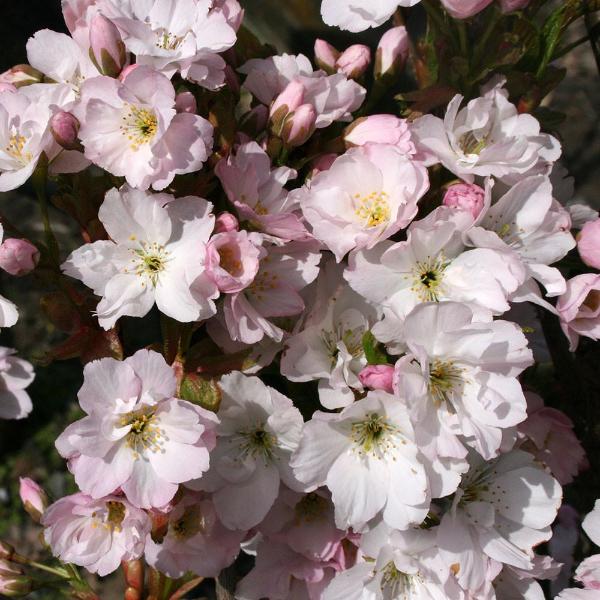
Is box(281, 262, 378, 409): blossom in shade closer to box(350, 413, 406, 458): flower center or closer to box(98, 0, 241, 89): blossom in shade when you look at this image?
box(350, 413, 406, 458): flower center

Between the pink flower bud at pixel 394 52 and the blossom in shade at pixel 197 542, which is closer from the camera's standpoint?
the blossom in shade at pixel 197 542

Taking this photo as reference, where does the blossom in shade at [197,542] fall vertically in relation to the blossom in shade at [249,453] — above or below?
below

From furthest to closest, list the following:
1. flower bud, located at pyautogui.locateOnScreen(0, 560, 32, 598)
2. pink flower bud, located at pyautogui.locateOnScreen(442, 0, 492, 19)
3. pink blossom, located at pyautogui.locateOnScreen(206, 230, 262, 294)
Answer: flower bud, located at pyautogui.locateOnScreen(0, 560, 32, 598)
pink flower bud, located at pyautogui.locateOnScreen(442, 0, 492, 19)
pink blossom, located at pyautogui.locateOnScreen(206, 230, 262, 294)

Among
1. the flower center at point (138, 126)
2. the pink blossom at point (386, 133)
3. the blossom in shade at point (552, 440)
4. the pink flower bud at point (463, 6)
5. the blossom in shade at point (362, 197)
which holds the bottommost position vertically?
the blossom in shade at point (552, 440)

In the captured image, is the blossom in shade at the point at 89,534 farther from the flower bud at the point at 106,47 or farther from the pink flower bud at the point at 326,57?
the pink flower bud at the point at 326,57

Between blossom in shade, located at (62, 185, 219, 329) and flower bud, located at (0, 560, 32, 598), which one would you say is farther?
flower bud, located at (0, 560, 32, 598)

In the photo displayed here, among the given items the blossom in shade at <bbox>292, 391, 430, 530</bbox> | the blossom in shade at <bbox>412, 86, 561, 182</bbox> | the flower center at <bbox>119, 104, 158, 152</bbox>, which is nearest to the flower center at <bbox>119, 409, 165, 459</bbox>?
the blossom in shade at <bbox>292, 391, 430, 530</bbox>

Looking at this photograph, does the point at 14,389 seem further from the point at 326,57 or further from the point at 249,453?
the point at 326,57

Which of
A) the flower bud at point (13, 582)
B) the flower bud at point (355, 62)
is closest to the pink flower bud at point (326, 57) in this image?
the flower bud at point (355, 62)
